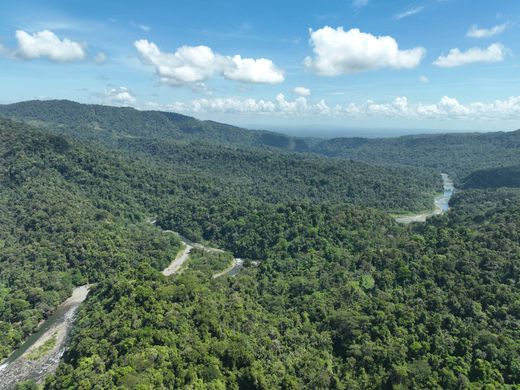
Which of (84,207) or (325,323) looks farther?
(84,207)

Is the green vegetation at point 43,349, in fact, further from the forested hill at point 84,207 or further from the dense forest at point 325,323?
the dense forest at point 325,323

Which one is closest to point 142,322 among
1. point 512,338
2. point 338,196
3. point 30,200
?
point 512,338

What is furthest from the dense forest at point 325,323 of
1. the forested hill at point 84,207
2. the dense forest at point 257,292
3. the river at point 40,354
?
the forested hill at point 84,207

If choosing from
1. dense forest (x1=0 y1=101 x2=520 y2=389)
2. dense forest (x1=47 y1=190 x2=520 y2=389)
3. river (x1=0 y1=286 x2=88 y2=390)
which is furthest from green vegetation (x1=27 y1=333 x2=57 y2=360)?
dense forest (x1=47 y1=190 x2=520 y2=389)

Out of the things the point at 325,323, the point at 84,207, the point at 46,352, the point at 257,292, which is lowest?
the point at 46,352

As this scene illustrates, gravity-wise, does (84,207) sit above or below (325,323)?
above

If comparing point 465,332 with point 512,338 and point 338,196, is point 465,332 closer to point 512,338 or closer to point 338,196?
point 512,338

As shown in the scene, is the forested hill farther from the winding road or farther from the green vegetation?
the green vegetation

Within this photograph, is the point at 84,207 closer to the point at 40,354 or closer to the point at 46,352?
the point at 46,352

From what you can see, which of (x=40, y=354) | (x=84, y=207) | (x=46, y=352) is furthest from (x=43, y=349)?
(x=84, y=207)

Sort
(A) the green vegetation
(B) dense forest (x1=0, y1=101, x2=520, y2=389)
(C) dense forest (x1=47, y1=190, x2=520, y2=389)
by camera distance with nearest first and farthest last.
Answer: (C) dense forest (x1=47, y1=190, x2=520, y2=389) → (B) dense forest (x1=0, y1=101, x2=520, y2=389) → (A) the green vegetation

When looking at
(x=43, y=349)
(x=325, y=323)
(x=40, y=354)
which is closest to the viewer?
(x=40, y=354)
